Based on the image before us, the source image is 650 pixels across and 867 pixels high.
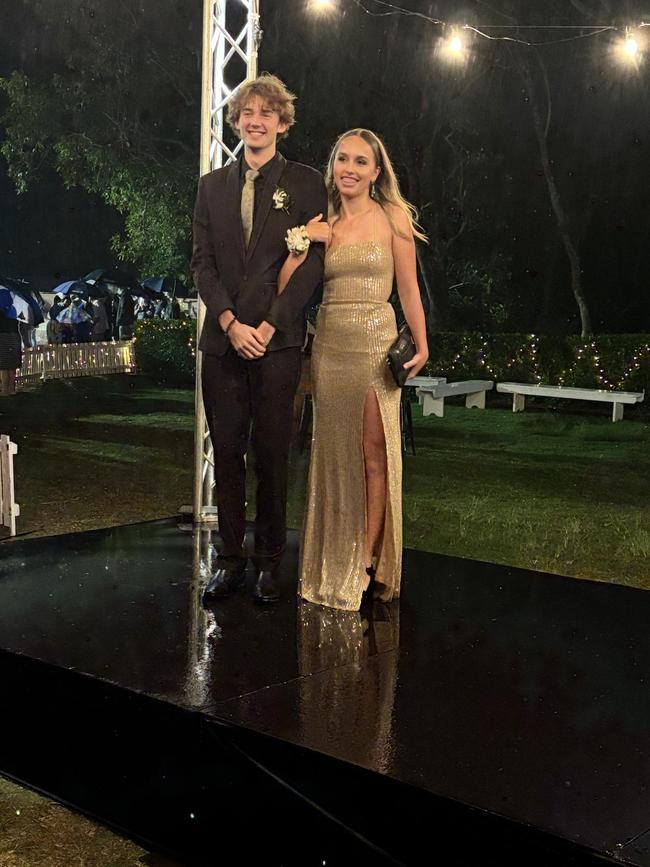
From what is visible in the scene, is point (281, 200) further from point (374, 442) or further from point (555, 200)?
point (555, 200)

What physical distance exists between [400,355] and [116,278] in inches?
638

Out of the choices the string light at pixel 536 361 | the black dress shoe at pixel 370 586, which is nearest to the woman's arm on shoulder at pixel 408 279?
the black dress shoe at pixel 370 586

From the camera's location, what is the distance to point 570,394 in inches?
508

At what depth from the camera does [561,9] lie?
53.1ft

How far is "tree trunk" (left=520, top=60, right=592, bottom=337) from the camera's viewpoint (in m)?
16.3

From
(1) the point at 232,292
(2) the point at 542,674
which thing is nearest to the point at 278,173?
(1) the point at 232,292

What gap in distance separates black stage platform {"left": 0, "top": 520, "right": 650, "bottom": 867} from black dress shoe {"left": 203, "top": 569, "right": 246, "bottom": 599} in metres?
0.07

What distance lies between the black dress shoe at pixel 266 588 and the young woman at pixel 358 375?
12cm

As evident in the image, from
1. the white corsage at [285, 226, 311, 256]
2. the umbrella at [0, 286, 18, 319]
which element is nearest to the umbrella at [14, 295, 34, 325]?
the umbrella at [0, 286, 18, 319]

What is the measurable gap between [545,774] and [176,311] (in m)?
17.0

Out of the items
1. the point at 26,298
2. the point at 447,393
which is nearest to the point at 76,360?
the point at 26,298

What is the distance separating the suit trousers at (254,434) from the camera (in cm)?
396

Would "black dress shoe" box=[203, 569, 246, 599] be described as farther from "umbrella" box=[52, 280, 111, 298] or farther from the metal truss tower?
"umbrella" box=[52, 280, 111, 298]

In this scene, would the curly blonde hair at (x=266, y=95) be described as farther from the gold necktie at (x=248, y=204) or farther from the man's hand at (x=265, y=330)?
the man's hand at (x=265, y=330)
